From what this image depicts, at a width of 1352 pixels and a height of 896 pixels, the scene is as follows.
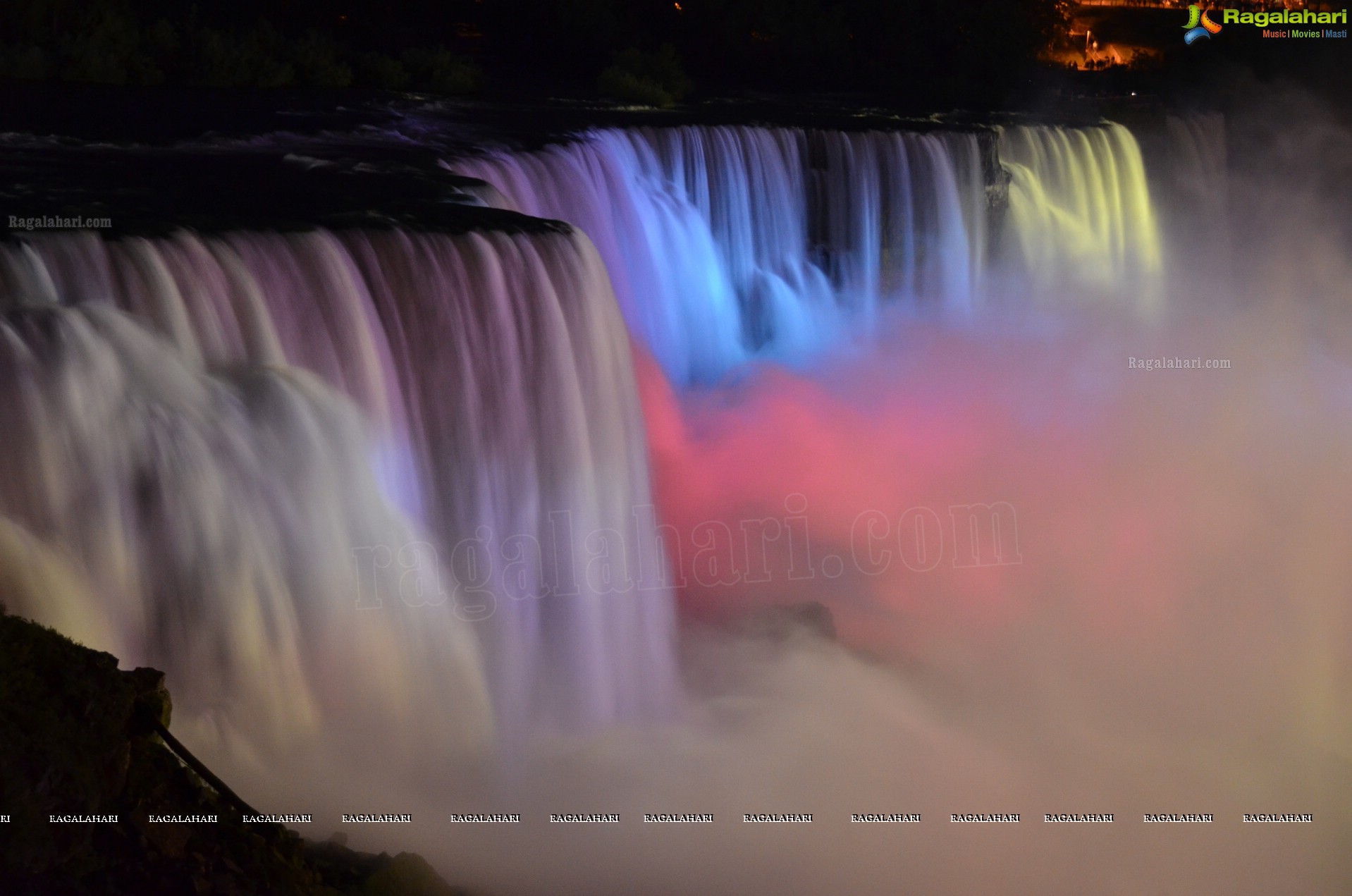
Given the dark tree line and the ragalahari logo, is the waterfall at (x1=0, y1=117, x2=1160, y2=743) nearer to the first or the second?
the dark tree line

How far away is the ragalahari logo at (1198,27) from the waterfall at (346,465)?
19.7m

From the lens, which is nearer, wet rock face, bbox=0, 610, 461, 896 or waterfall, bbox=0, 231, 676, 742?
wet rock face, bbox=0, 610, 461, 896

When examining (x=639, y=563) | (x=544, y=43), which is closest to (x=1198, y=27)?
(x=544, y=43)

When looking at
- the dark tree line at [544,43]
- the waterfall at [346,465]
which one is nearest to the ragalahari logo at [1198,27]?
the dark tree line at [544,43]

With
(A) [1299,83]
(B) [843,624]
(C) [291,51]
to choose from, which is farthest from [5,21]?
(A) [1299,83]

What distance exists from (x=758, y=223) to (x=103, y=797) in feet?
35.6

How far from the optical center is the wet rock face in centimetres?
306

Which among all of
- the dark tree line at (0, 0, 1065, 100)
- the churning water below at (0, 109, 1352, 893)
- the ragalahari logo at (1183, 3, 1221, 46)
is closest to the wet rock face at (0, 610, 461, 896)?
the churning water below at (0, 109, 1352, 893)

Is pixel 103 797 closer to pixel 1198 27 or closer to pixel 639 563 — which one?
pixel 639 563

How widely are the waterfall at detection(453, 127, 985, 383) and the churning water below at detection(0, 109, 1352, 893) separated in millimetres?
84

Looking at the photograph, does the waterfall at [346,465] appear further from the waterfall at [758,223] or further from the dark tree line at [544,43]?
the dark tree line at [544,43]

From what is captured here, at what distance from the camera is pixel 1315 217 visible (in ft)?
67.9

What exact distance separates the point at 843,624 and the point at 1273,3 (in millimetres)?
23210

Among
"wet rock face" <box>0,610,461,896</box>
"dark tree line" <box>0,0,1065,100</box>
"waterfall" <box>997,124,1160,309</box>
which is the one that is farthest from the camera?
"waterfall" <box>997,124,1160,309</box>
